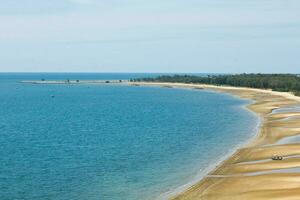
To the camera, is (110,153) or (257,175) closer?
(257,175)

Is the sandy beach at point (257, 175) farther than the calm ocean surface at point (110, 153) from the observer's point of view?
No

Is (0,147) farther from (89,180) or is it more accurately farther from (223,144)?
(223,144)

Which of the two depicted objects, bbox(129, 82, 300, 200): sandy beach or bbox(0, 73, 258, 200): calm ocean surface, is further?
bbox(0, 73, 258, 200): calm ocean surface

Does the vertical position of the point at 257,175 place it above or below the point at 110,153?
above

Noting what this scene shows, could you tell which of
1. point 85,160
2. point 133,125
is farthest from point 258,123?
point 85,160

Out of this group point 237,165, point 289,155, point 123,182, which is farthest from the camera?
point 289,155

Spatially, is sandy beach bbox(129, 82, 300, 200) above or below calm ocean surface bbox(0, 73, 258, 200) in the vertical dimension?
above

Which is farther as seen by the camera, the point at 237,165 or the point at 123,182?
the point at 237,165

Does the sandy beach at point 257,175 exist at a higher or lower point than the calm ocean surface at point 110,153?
higher

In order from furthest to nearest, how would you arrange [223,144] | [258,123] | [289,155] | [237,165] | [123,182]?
[258,123] < [223,144] < [289,155] < [237,165] < [123,182]

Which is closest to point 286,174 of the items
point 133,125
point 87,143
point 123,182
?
point 123,182
